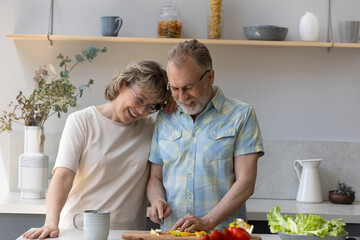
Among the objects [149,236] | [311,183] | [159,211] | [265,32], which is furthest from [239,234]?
[265,32]

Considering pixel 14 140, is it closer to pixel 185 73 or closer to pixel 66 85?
pixel 66 85

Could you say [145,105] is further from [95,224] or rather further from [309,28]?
[309,28]

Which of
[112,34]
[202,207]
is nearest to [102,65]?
[112,34]

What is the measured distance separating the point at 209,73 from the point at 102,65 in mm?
1590

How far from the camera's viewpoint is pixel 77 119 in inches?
105

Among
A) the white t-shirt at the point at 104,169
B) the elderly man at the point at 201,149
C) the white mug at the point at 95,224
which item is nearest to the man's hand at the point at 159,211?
the elderly man at the point at 201,149

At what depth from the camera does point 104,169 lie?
2666 mm

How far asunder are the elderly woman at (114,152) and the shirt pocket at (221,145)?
0.29m

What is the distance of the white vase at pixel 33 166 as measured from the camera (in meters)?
3.64

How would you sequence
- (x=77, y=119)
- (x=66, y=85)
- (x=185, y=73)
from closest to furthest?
(x=185, y=73) < (x=77, y=119) < (x=66, y=85)

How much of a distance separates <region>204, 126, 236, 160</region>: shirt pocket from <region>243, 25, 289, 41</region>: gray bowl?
4.54 ft

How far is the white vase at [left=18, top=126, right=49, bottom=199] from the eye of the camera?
364 centimetres

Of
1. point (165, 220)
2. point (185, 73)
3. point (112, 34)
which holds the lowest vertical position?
point (165, 220)

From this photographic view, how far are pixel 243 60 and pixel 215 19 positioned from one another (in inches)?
14.1
